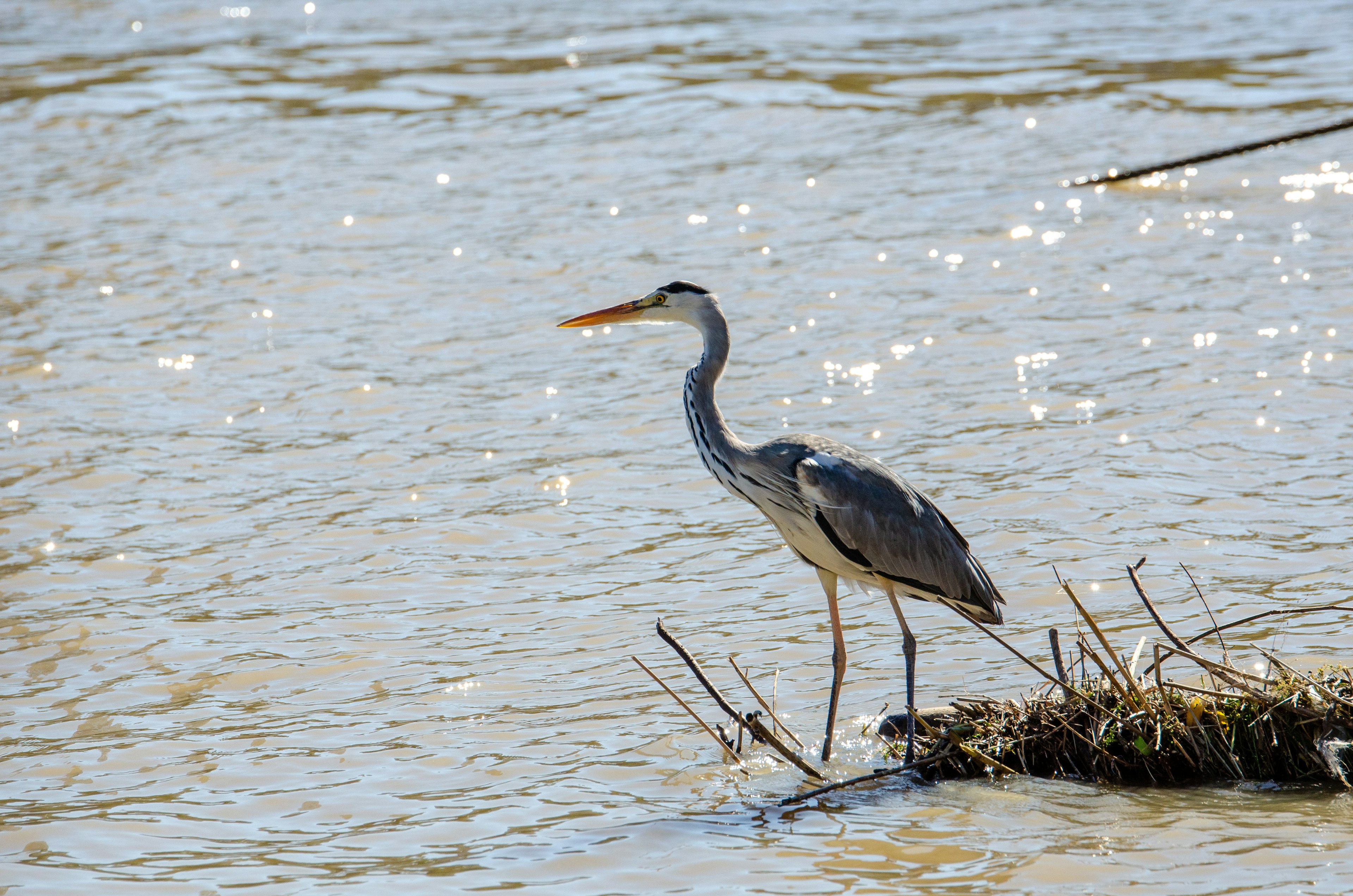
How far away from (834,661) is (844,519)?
1.75 ft

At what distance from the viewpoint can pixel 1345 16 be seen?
762 inches

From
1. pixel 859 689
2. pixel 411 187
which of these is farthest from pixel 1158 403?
pixel 411 187

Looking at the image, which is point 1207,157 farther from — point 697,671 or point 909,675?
point 697,671

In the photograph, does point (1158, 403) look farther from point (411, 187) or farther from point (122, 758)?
point (411, 187)

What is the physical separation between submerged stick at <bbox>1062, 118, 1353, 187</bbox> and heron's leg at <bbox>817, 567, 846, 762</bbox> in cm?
568

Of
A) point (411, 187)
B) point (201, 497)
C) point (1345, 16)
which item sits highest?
point (1345, 16)

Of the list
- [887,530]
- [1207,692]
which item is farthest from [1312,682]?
[887,530]

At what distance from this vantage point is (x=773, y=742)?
4.53 metres

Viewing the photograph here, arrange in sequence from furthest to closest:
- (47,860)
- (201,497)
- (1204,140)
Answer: (1204,140), (201,497), (47,860)

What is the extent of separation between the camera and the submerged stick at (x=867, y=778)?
14.2 feet

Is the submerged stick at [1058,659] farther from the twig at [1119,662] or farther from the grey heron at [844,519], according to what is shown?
the grey heron at [844,519]

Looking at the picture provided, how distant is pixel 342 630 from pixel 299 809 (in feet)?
5.60

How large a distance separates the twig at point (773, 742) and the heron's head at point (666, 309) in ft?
5.79

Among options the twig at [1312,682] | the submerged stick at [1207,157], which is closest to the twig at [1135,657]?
the twig at [1312,682]
